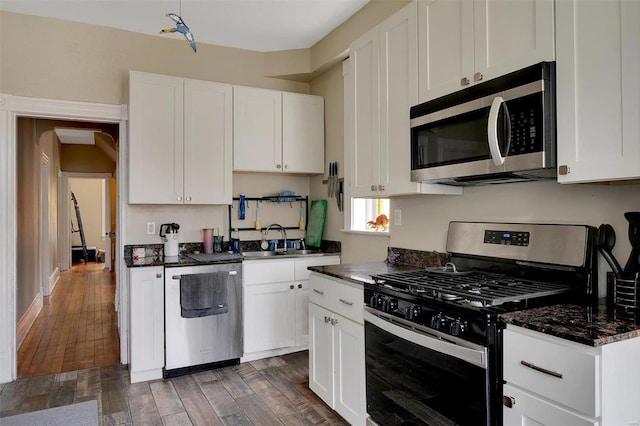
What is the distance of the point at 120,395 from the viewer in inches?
116

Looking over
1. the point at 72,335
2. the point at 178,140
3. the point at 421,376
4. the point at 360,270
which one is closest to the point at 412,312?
the point at 421,376

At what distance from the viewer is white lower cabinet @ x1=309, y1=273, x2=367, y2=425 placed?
2316mm

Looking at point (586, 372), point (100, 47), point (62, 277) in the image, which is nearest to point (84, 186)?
point (62, 277)

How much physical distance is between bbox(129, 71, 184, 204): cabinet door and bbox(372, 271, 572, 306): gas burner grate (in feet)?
6.92

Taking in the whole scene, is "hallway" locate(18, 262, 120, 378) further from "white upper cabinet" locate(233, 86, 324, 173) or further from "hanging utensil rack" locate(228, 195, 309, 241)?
"white upper cabinet" locate(233, 86, 324, 173)

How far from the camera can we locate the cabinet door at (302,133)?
4.00 meters

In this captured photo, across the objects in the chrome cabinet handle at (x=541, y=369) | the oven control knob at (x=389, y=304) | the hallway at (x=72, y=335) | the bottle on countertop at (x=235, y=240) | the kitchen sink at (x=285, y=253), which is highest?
the bottle on countertop at (x=235, y=240)

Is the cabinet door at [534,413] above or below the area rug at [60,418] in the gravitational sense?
above

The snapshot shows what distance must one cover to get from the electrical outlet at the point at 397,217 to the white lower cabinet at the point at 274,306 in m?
1.03

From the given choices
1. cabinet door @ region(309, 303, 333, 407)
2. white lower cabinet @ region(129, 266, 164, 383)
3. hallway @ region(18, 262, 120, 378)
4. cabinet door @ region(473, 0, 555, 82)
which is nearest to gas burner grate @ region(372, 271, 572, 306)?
cabinet door @ region(309, 303, 333, 407)

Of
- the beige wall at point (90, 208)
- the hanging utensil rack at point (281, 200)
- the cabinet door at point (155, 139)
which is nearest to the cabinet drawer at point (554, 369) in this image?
the cabinet door at point (155, 139)

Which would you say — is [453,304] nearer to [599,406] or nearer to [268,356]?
[599,406]

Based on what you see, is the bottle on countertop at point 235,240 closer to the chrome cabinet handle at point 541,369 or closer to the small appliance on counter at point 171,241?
the small appliance on counter at point 171,241

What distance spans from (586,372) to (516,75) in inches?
45.3
